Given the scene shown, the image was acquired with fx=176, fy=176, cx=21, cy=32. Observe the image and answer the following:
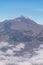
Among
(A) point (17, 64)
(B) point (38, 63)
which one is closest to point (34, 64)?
(B) point (38, 63)

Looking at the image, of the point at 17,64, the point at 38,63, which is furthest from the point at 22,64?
the point at 38,63

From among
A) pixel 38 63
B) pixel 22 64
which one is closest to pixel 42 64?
pixel 38 63

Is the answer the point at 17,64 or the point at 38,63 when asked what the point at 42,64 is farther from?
the point at 17,64

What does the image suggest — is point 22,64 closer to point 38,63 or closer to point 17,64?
point 17,64

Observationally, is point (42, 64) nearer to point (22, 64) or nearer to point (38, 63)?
point (38, 63)

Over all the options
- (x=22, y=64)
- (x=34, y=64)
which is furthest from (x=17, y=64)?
(x=34, y=64)
